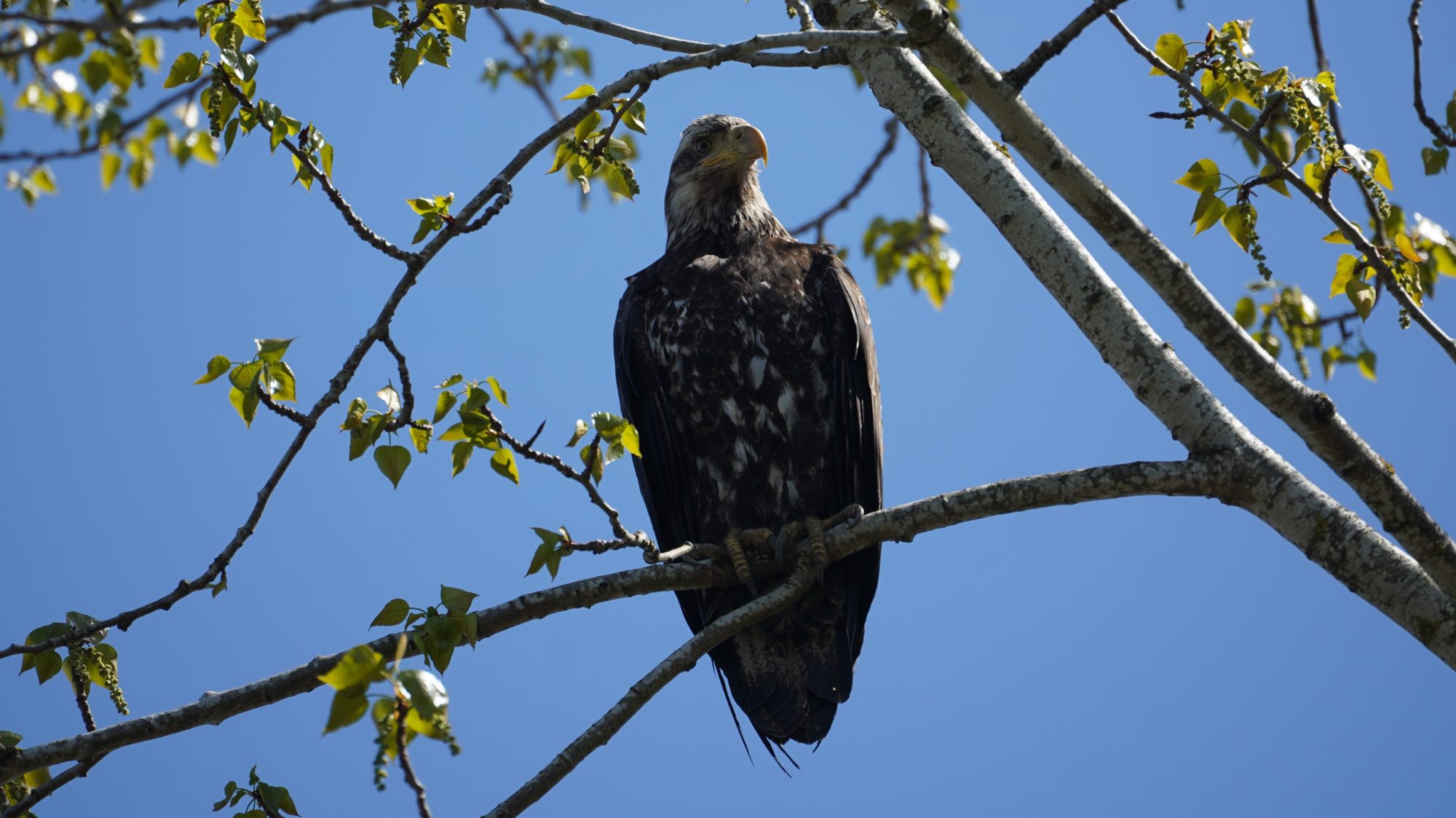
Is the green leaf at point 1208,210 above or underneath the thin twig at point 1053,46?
underneath

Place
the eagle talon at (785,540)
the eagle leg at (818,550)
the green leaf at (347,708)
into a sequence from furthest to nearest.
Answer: the eagle talon at (785,540)
the eagle leg at (818,550)
the green leaf at (347,708)

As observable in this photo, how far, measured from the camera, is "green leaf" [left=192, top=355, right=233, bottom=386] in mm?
2965

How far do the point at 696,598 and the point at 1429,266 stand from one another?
2775 millimetres

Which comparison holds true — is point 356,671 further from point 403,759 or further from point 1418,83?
point 1418,83

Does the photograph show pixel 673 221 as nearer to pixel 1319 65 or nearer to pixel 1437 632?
pixel 1319 65

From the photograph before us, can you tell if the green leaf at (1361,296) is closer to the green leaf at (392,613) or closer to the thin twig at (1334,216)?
the thin twig at (1334,216)

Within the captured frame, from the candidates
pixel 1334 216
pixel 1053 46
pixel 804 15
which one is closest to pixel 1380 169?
pixel 1334 216

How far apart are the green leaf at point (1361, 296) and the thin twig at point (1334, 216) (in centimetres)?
11

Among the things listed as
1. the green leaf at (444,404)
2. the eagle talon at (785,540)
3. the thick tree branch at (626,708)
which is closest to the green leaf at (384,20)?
the green leaf at (444,404)

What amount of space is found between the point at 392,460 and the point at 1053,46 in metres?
1.79

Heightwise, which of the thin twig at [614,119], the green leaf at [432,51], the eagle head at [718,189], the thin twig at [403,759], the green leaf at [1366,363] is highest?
the eagle head at [718,189]

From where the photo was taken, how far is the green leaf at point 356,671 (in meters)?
2.10

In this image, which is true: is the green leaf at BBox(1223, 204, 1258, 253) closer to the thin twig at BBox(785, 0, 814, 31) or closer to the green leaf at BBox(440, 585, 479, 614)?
the thin twig at BBox(785, 0, 814, 31)

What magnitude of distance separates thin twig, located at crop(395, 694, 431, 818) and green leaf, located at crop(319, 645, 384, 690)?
0.21 feet
